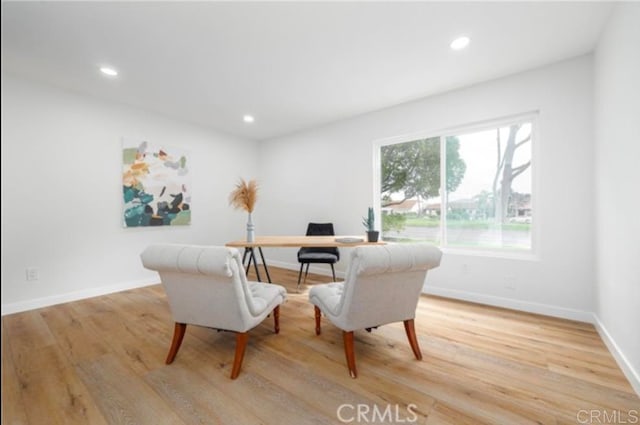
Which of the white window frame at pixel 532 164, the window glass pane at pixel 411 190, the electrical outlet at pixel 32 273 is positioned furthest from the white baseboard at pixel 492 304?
the window glass pane at pixel 411 190

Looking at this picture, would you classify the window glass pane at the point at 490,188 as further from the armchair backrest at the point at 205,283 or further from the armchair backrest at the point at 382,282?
the armchair backrest at the point at 205,283

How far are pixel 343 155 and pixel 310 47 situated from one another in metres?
1.97

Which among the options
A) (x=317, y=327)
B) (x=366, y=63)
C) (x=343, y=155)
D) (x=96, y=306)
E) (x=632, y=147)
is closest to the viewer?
(x=632, y=147)

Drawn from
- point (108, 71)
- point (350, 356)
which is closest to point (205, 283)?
point (350, 356)

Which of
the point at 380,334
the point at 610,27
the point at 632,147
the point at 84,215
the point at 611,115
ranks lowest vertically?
the point at 380,334

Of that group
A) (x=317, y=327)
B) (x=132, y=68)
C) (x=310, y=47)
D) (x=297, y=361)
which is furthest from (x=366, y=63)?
(x=297, y=361)

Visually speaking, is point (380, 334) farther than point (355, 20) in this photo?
Yes

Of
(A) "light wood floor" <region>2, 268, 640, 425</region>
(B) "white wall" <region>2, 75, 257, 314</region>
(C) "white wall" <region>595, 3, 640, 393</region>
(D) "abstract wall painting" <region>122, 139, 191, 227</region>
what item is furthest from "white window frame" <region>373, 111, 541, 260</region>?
(B) "white wall" <region>2, 75, 257, 314</region>

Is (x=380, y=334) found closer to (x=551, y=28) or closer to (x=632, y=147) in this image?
(x=632, y=147)

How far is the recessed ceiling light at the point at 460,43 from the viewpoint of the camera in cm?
214

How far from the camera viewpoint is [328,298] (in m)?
1.88

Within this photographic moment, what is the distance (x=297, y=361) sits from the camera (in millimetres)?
1816

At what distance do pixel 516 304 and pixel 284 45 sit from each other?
3.37m

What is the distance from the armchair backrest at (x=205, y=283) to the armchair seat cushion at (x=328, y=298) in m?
0.46
